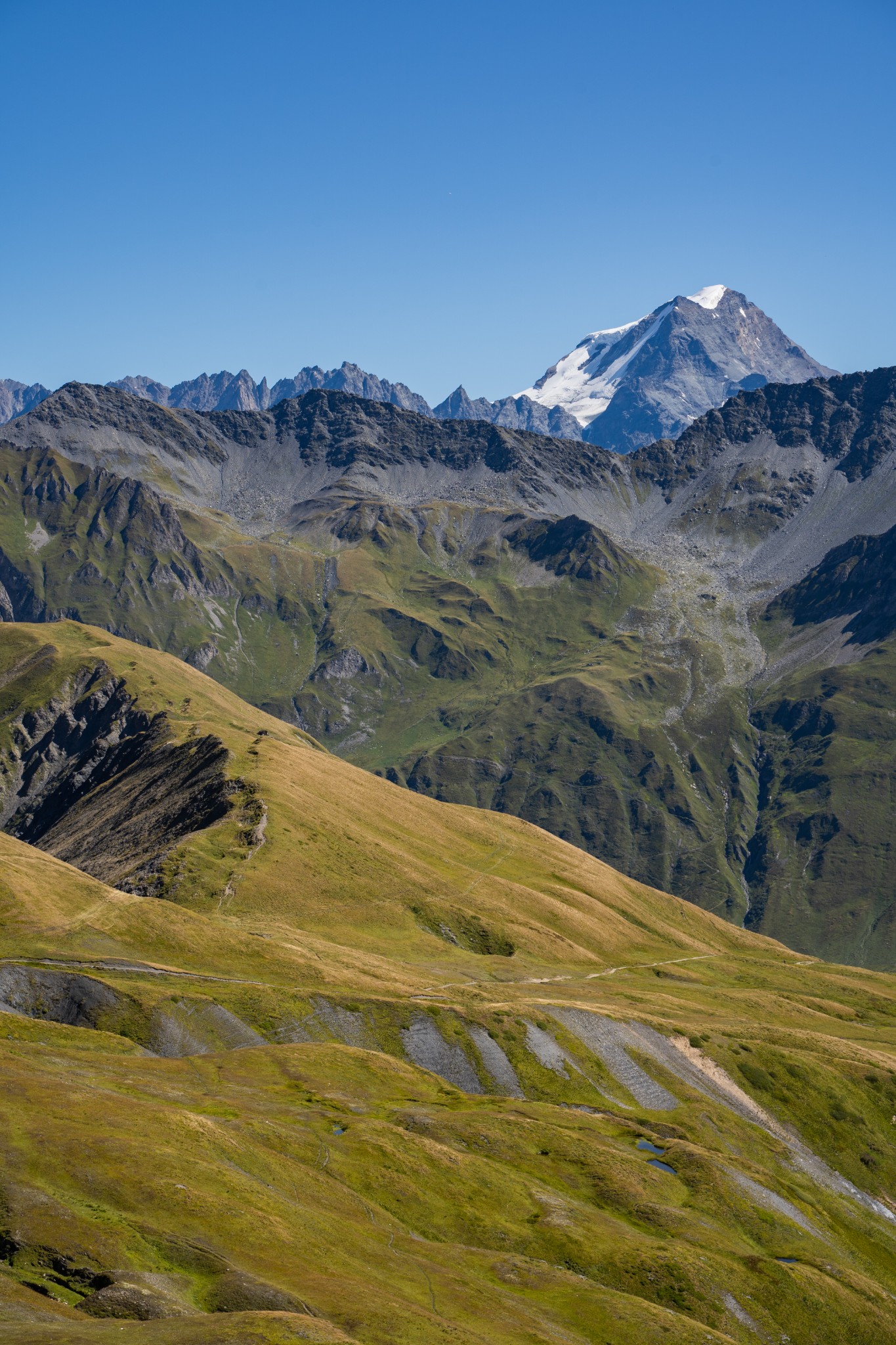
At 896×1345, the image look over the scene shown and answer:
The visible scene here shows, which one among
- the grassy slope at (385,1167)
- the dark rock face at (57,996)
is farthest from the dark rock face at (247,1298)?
the dark rock face at (57,996)

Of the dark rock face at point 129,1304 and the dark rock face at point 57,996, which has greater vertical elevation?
the dark rock face at point 129,1304

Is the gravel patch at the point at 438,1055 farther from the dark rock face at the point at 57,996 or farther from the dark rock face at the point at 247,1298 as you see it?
the dark rock face at the point at 247,1298

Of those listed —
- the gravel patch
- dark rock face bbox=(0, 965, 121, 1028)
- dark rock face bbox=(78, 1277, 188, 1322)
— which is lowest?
dark rock face bbox=(0, 965, 121, 1028)

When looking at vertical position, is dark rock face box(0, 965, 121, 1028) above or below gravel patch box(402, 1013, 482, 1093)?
below

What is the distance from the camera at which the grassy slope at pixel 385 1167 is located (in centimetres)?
6950

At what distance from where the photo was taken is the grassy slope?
2736 inches

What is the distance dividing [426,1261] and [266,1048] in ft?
164

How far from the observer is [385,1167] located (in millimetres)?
96875

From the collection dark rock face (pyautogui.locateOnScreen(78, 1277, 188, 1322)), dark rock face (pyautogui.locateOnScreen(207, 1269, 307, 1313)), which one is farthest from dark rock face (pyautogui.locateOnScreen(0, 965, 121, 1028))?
dark rock face (pyautogui.locateOnScreen(78, 1277, 188, 1322))

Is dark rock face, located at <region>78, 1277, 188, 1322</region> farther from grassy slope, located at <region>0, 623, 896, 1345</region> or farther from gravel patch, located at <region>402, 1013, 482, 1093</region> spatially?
gravel patch, located at <region>402, 1013, 482, 1093</region>

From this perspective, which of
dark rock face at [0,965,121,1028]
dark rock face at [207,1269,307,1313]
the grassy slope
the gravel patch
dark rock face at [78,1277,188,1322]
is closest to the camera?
dark rock face at [78,1277,188,1322]

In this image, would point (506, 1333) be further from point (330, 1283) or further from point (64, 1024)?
point (64, 1024)

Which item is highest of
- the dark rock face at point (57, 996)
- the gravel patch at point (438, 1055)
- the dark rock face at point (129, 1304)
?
the dark rock face at point (129, 1304)

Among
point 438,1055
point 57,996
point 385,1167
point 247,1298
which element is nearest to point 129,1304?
point 247,1298
